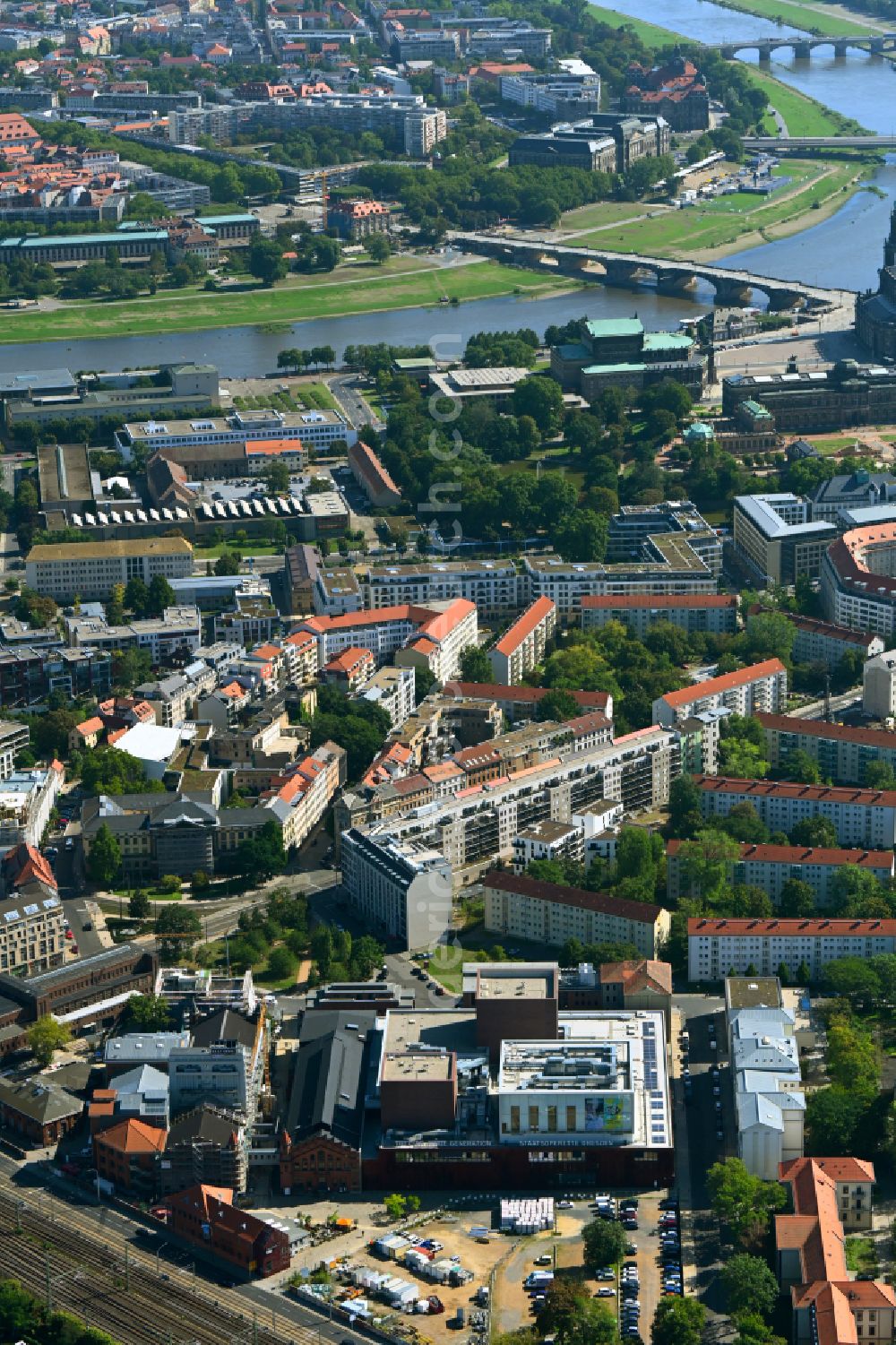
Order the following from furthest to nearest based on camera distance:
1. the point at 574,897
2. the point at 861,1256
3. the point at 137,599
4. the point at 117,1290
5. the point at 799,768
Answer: the point at 137,599 < the point at 799,768 < the point at 574,897 < the point at 861,1256 < the point at 117,1290

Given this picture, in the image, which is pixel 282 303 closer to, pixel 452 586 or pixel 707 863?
pixel 452 586

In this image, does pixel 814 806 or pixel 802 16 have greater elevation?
pixel 814 806

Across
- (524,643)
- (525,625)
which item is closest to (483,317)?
(525,625)

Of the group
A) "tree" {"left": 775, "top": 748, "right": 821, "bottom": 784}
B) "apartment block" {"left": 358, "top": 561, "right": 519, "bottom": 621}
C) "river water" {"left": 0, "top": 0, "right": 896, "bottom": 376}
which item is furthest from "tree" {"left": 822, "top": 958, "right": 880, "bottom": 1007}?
"river water" {"left": 0, "top": 0, "right": 896, "bottom": 376}

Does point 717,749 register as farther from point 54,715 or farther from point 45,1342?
point 45,1342

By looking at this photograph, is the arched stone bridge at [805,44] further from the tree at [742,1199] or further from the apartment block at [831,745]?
the tree at [742,1199]

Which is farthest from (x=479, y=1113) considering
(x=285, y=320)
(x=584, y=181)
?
(x=584, y=181)

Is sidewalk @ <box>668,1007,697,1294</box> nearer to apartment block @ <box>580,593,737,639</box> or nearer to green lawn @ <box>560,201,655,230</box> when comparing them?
apartment block @ <box>580,593,737,639</box>
